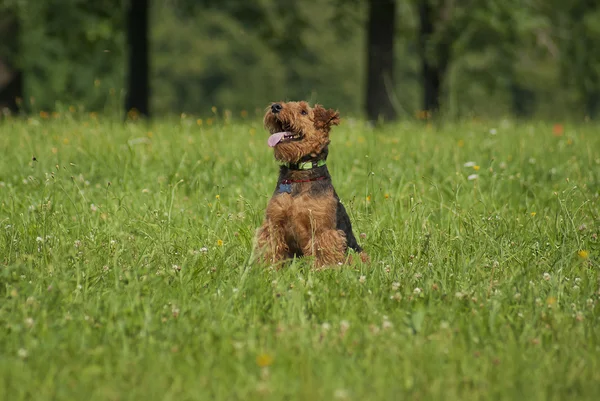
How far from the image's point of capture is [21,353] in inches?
149

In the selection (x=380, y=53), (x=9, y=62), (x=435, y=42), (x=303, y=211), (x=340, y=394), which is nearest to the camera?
(x=340, y=394)

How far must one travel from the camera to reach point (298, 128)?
18.1 ft

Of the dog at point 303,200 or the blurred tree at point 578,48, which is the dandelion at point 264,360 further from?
the blurred tree at point 578,48

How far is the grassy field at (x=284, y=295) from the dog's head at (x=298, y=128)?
80cm

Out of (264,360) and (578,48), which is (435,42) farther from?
(264,360)

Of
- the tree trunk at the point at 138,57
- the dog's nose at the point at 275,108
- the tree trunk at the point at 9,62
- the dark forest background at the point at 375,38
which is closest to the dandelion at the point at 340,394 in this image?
the dog's nose at the point at 275,108

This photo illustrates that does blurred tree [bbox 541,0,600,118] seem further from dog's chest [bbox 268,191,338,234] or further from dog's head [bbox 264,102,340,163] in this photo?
dog's chest [bbox 268,191,338,234]

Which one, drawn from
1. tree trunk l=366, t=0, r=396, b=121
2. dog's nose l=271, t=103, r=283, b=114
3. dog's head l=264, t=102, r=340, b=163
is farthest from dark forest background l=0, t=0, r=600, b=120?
dog's nose l=271, t=103, r=283, b=114

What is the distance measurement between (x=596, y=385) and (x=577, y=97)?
20170mm

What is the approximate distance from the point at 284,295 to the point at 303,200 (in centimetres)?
94

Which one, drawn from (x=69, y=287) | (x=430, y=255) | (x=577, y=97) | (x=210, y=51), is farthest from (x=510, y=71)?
(x=210, y=51)

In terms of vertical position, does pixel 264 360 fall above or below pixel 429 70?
above

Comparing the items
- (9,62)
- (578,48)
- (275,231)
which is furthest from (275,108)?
(578,48)

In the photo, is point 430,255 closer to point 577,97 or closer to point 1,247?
point 1,247
